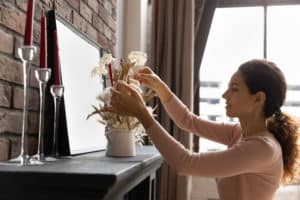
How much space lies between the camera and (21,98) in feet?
4.23

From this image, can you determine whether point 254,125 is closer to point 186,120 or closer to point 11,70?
point 186,120

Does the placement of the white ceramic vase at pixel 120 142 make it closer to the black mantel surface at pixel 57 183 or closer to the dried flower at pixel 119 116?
the dried flower at pixel 119 116

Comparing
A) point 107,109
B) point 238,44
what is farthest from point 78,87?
point 238,44

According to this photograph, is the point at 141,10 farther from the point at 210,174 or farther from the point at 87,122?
the point at 210,174

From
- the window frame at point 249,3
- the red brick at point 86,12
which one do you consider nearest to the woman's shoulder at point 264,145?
the red brick at point 86,12

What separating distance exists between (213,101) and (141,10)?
3.25 feet

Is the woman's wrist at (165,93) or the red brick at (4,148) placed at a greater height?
the woman's wrist at (165,93)

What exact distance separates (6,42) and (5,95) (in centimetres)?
16

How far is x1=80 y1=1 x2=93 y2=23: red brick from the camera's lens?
6.10 feet

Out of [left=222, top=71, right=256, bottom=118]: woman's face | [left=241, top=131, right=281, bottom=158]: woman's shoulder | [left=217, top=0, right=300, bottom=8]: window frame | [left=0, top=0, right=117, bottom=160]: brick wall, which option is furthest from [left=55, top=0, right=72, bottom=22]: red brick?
[left=217, top=0, right=300, bottom=8]: window frame

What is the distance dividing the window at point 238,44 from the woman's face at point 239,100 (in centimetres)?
184

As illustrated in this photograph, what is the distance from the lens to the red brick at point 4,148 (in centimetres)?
117

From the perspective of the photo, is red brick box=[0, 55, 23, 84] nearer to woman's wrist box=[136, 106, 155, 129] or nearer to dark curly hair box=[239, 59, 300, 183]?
woman's wrist box=[136, 106, 155, 129]

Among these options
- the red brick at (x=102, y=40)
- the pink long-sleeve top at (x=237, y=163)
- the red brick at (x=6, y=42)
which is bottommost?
the pink long-sleeve top at (x=237, y=163)
